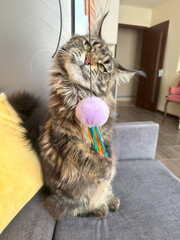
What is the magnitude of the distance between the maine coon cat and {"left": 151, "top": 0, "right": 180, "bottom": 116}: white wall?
3.17m

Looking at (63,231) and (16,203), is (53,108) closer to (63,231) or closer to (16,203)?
(16,203)

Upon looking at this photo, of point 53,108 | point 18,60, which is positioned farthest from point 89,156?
point 18,60

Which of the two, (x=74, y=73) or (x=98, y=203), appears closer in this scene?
(x=74, y=73)

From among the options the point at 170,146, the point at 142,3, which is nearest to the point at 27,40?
the point at 170,146

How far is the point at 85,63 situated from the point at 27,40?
1.92 feet

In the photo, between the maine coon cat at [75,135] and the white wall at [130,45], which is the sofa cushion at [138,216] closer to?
the maine coon cat at [75,135]

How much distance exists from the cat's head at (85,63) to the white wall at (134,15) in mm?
3943

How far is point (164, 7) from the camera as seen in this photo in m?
3.41

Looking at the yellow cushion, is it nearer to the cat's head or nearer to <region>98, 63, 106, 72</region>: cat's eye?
the cat's head

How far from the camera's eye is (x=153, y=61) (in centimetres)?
362

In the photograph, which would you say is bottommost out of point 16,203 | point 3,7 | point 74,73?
point 16,203

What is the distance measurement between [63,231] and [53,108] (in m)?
0.48

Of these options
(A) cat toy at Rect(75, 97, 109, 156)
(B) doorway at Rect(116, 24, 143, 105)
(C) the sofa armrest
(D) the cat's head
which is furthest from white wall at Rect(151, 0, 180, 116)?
(A) cat toy at Rect(75, 97, 109, 156)

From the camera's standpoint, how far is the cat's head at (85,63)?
0.49 metres
